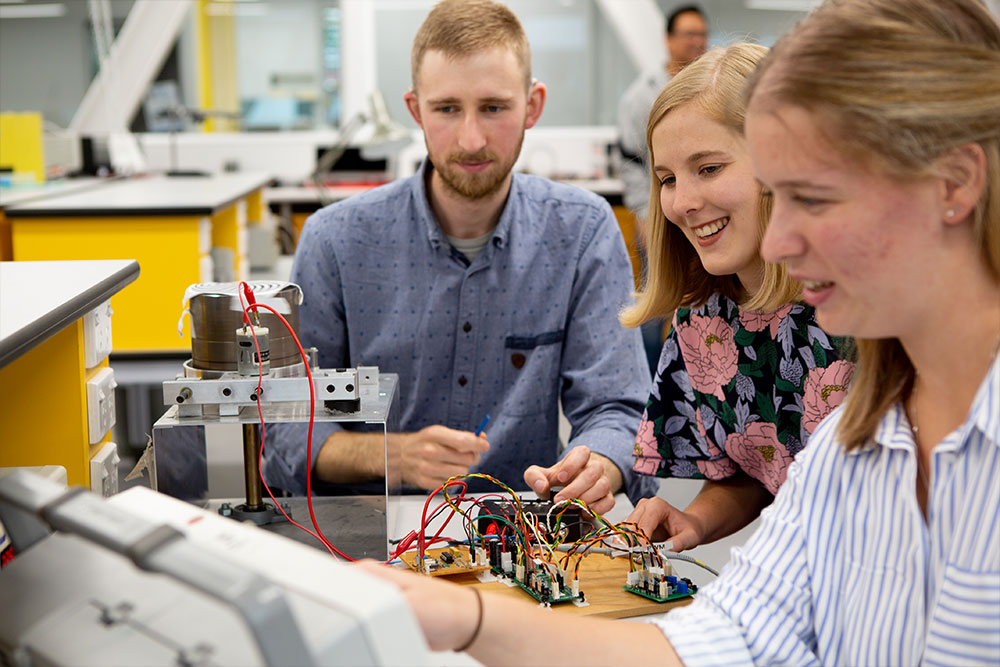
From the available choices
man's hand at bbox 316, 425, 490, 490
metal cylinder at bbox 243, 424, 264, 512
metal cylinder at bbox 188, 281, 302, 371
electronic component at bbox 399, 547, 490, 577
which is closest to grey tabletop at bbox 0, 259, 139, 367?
metal cylinder at bbox 188, 281, 302, 371

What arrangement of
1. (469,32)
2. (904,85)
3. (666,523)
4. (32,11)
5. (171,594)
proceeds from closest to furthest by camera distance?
(171,594)
(904,85)
(666,523)
(469,32)
(32,11)

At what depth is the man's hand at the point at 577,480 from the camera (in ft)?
4.86

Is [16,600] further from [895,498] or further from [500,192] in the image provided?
[500,192]

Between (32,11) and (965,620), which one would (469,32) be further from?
(32,11)

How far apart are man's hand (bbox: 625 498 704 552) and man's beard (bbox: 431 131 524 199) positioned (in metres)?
0.74

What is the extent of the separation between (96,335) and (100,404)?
10 cm

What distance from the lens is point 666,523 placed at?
147 centimetres

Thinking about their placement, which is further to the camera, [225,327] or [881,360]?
[225,327]

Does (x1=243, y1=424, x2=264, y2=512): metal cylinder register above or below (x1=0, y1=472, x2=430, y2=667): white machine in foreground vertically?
below

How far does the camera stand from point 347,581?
0.63m

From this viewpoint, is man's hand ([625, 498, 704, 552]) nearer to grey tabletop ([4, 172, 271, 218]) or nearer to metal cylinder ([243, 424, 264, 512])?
metal cylinder ([243, 424, 264, 512])

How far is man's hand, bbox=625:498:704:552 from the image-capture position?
4.70 ft

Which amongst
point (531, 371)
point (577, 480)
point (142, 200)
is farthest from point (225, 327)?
point (142, 200)

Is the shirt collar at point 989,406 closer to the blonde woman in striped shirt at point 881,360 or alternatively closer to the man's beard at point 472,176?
the blonde woman in striped shirt at point 881,360
